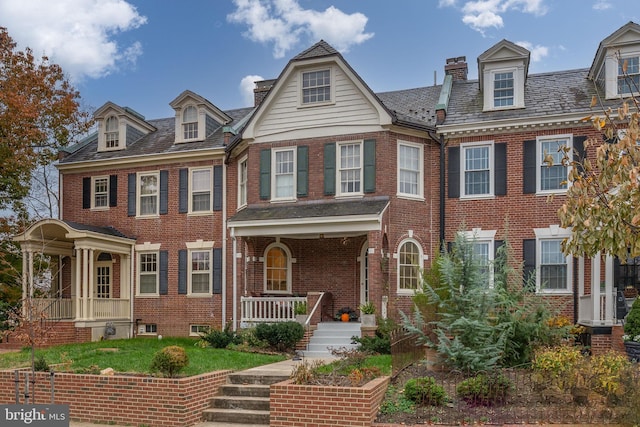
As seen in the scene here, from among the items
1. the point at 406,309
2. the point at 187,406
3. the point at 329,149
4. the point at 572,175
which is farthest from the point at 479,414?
the point at 329,149

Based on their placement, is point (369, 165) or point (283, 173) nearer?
point (369, 165)

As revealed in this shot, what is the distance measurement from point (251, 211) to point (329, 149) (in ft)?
10.1

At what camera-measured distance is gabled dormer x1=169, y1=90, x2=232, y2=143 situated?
2327 centimetres

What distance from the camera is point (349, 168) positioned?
19.3 m

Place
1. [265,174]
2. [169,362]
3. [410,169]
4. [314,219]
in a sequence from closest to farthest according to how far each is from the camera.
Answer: [169,362]
[314,219]
[410,169]
[265,174]

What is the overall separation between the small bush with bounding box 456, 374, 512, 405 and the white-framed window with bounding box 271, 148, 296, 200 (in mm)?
10548

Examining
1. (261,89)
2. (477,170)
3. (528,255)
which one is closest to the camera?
(528,255)

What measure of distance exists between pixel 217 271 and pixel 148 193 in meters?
4.17

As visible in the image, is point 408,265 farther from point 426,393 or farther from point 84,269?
point 84,269

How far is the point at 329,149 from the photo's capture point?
1955cm

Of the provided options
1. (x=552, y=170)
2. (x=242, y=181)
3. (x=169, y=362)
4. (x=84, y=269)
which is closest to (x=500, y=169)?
(x=552, y=170)

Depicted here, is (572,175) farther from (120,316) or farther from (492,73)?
(120,316)

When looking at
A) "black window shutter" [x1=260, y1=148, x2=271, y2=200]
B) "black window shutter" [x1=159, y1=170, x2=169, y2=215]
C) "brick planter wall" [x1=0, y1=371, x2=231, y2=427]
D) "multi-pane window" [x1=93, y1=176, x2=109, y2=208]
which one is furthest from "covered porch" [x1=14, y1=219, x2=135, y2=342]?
"brick planter wall" [x1=0, y1=371, x2=231, y2=427]

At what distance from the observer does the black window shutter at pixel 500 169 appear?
62.0 feet
